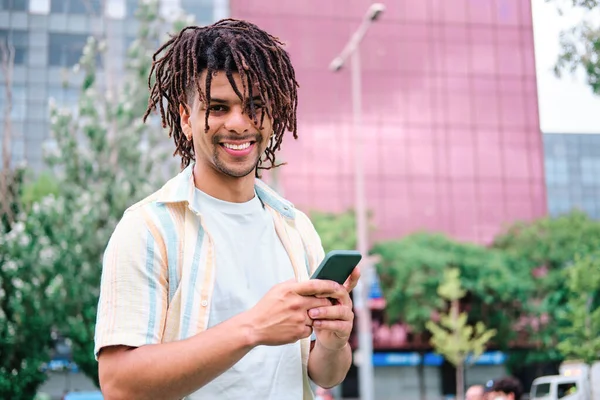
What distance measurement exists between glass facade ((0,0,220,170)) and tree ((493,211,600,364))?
20255mm

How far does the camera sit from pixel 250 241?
2.13 m

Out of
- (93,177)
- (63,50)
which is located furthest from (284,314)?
(63,50)

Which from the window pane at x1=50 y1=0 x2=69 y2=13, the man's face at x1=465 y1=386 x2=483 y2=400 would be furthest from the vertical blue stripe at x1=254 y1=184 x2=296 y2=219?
the window pane at x1=50 y1=0 x2=69 y2=13

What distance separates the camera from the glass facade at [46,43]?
41.2 meters

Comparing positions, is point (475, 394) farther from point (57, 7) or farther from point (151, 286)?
point (57, 7)

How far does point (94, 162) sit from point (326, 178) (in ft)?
83.1

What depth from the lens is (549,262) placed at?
112 ft

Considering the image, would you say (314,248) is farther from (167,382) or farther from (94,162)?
(94,162)

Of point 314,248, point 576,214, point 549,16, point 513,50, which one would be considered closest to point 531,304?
point 576,214

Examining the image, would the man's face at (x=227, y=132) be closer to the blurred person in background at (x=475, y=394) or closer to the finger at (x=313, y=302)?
the finger at (x=313, y=302)

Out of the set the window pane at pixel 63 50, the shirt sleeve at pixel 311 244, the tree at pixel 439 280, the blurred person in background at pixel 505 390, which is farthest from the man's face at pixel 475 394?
the window pane at pixel 63 50

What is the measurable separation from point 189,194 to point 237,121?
235 mm

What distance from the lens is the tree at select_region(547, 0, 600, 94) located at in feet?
14.3

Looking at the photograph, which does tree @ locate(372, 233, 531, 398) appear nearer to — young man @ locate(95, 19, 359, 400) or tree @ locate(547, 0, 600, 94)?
tree @ locate(547, 0, 600, 94)
